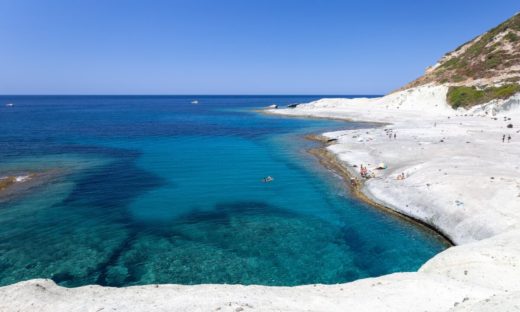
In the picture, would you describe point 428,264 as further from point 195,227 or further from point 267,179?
point 267,179

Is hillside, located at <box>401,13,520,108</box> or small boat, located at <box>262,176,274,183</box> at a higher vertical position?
hillside, located at <box>401,13,520,108</box>

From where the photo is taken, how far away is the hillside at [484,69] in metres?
77.9

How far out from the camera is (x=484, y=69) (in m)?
90.1

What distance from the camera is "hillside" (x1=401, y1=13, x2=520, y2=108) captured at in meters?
77.9

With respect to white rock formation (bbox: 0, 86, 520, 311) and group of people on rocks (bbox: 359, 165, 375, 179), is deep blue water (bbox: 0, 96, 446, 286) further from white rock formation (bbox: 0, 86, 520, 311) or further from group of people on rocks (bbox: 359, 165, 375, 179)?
white rock formation (bbox: 0, 86, 520, 311)

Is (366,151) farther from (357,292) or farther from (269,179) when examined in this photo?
(357,292)

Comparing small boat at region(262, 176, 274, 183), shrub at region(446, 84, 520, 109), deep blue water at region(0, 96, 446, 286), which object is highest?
shrub at region(446, 84, 520, 109)

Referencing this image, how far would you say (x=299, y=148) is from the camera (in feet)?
189

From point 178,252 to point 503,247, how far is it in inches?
706

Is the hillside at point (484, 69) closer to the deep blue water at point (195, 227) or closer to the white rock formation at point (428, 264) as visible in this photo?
the white rock formation at point (428, 264)

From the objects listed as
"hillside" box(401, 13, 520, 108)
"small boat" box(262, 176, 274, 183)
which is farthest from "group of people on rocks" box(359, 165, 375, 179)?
"hillside" box(401, 13, 520, 108)

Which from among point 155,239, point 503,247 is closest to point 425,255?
point 503,247

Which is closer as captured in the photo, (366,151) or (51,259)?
(51,259)

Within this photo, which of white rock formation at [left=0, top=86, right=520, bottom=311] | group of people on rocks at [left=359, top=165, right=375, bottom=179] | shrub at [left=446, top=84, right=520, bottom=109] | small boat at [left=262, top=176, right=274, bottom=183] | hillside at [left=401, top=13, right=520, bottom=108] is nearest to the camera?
white rock formation at [left=0, top=86, right=520, bottom=311]
